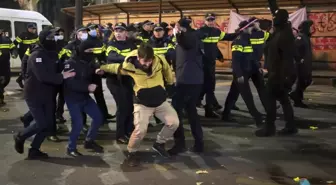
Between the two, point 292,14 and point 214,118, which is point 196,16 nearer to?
point 292,14

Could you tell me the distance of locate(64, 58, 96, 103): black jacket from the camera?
671 centimetres

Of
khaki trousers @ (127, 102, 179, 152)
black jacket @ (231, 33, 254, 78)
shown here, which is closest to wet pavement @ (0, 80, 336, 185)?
khaki trousers @ (127, 102, 179, 152)

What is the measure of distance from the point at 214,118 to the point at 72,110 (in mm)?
3631

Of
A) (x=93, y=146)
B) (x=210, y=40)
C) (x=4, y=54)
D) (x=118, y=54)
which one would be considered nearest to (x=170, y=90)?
(x=118, y=54)

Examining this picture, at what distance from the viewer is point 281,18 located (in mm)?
7770

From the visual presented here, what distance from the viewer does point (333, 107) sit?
1108cm

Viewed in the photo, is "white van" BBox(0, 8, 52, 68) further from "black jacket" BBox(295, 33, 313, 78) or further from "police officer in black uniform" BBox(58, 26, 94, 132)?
"police officer in black uniform" BBox(58, 26, 94, 132)

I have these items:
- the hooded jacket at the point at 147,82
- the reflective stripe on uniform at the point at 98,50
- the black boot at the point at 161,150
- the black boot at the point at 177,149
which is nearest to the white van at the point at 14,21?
the reflective stripe on uniform at the point at 98,50

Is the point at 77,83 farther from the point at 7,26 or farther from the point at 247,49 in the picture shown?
the point at 7,26

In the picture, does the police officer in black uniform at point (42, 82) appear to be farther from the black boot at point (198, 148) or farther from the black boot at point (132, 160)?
the black boot at point (198, 148)

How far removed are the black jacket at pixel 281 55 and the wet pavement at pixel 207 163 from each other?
95 cm

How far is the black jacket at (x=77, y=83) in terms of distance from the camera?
22.0 ft

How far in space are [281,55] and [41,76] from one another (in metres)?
3.67

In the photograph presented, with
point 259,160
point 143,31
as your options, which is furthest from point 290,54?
point 143,31
